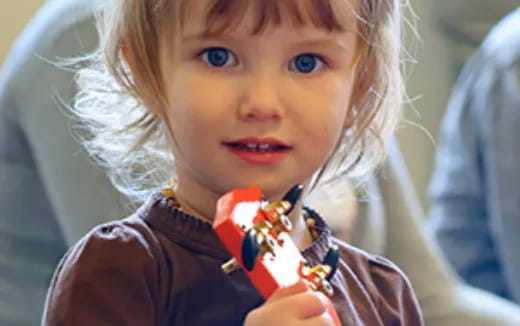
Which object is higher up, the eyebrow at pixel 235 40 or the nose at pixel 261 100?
the eyebrow at pixel 235 40

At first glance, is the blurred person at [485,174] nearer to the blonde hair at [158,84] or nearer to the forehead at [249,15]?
the blonde hair at [158,84]

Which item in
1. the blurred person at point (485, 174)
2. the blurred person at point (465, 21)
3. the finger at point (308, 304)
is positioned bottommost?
the blurred person at point (485, 174)

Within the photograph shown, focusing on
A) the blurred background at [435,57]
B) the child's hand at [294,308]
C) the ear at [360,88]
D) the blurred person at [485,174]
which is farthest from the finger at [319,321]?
the blurred background at [435,57]

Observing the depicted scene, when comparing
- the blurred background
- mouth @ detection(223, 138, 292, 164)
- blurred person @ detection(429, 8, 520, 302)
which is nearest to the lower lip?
mouth @ detection(223, 138, 292, 164)

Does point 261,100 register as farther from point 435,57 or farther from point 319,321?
point 435,57

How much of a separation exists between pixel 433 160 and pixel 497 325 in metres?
0.91

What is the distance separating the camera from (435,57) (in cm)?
208

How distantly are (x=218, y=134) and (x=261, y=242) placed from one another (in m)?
0.11

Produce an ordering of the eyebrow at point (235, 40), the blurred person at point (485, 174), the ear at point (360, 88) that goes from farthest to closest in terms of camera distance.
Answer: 1. the blurred person at point (485, 174)
2. the ear at point (360, 88)
3. the eyebrow at point (235, 40)

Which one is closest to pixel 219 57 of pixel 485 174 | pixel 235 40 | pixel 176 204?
pixel 235 40

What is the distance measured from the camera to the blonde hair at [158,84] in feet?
2.30

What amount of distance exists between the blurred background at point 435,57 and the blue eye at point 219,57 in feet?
4.39

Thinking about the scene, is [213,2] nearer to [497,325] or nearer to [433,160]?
[497,325]

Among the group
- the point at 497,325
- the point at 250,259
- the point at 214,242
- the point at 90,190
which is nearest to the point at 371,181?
the point at 497,325
